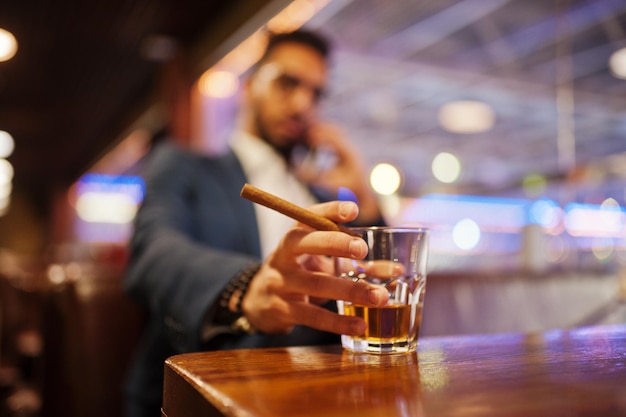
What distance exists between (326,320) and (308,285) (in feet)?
0.14

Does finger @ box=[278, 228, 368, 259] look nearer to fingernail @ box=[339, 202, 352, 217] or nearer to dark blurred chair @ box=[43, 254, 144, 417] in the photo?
fingernail @ box=[339, 202, 352, 217]

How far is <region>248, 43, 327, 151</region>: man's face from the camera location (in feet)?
5.45

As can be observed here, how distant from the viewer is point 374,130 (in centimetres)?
1296

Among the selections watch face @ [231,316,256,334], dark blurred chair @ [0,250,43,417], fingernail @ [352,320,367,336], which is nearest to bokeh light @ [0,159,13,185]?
dark blurred chair @ [0,250,43,417]

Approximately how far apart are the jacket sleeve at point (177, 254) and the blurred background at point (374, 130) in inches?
11.4

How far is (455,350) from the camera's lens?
649mm

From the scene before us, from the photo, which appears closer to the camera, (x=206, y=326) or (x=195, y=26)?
(x=206, y=326)

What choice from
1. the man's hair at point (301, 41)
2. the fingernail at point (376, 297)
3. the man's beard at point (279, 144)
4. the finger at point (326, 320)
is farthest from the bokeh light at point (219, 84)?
the fingernail at point (376, 297)

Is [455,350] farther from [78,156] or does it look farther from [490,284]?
[78,156]

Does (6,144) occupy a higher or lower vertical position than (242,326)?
higher

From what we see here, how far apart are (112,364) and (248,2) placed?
12.1 ft

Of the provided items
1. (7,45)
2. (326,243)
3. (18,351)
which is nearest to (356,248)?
(326,243)

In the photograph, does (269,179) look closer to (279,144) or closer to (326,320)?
(279,144)

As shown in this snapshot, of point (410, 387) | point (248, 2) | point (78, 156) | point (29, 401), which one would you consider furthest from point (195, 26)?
point (78, 156)
